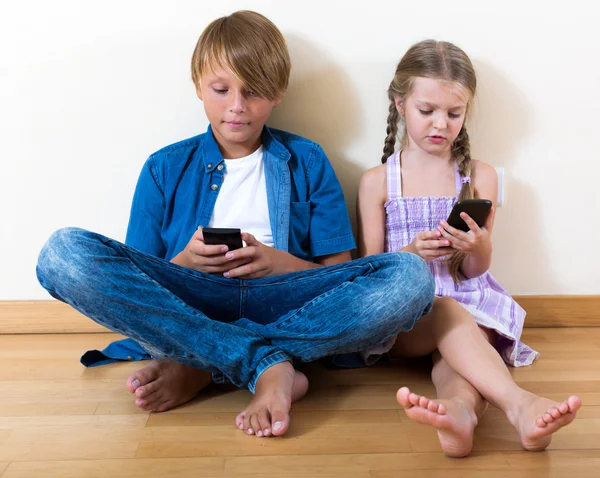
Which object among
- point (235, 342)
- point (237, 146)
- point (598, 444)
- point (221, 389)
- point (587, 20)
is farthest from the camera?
point (587, 20)

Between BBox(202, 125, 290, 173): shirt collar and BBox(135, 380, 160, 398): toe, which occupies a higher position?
BBox(202, 125, 290, 173): shirt collar

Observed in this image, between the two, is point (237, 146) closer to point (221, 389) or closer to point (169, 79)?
point (169, 79)

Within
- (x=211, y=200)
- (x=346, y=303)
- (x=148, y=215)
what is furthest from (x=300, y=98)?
(x=346, y=303)

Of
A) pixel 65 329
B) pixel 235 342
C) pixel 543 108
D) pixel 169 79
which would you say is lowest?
pixel 65 329

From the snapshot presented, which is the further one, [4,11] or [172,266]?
[4,11]

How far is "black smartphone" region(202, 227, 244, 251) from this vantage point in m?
1.21

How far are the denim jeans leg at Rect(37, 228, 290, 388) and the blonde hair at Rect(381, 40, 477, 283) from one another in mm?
524

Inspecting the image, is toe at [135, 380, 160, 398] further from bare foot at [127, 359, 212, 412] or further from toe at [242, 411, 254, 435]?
toe at [242, 411, 254, 435]

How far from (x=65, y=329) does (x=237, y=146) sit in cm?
64

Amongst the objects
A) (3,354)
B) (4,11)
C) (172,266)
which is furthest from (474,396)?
(4,11)

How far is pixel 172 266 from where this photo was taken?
1268mm

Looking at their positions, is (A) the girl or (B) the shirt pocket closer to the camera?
(A) the girl

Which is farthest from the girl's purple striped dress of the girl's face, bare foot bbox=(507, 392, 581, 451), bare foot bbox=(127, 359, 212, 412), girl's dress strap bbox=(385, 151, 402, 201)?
bare foot bbox=(127, 359, 212, 412)

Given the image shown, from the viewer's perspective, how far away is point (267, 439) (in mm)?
1088
